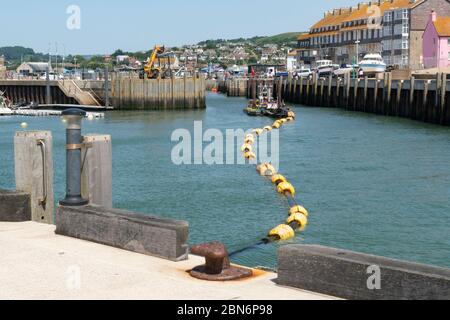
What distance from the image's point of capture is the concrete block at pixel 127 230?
7.84 m

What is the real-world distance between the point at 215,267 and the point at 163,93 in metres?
75.5

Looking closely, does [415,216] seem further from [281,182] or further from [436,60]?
[436,60]

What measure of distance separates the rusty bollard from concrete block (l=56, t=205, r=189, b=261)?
552 mm

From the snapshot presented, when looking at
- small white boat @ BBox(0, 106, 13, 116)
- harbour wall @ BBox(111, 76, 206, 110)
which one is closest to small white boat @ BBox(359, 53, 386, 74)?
harbour wall @ BBox(111, 76, 206, 110)

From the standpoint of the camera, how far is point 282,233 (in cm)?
1908

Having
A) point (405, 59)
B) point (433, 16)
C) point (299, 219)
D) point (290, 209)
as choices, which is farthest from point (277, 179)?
point (405, 59)

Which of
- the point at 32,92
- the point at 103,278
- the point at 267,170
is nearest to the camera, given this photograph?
the point at 103,278

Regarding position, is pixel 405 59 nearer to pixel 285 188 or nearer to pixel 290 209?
pixel 285 188

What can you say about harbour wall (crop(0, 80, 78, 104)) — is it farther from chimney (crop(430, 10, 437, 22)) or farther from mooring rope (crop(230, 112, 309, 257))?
mooring rope (crop(230, 112, 309, 257))

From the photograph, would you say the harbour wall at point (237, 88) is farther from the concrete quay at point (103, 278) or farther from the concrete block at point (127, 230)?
the concrete quay at point (103, 278)

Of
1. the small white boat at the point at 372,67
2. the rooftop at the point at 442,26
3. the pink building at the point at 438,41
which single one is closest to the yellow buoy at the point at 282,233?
the small white boat at the point at 372,67

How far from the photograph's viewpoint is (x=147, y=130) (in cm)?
5997

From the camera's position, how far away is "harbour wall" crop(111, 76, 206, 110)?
81.9m

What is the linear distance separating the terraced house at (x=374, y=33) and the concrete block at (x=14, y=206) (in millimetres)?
90173
